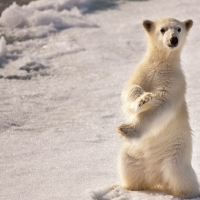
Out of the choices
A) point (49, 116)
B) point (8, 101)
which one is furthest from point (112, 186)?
point (8, 101)

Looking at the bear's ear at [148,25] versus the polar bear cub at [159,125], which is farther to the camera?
the bear's ear at [148,25]

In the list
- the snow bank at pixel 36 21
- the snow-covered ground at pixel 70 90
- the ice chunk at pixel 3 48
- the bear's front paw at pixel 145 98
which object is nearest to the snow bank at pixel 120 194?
the snow-covered ground at pixel 70 90

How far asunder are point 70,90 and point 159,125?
3.17m

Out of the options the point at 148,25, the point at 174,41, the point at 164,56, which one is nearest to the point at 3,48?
the point at 148,25

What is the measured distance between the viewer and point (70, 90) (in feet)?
23.4

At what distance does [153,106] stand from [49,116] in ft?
8.22

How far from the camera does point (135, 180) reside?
4.41 meters

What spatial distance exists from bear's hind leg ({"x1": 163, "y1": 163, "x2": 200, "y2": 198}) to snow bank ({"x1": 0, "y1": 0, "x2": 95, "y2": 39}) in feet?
16.9

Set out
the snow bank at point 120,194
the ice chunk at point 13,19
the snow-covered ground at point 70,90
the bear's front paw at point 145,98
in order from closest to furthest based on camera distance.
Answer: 1. the bear's front paw at point 145,98
2. the snow bank at point 120,194
3. the snow-covered ground at point 70,90
4. the ice chunk at point 13,19

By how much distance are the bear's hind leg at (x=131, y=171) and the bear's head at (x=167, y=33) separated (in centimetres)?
89

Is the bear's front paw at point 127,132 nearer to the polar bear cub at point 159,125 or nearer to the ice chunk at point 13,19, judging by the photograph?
the polar bear cub at point 159,125

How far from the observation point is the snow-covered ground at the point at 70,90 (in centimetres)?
466

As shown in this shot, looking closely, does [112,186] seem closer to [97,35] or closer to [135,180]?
[135,180]

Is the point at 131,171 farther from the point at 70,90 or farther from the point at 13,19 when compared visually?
the point at 13,19
